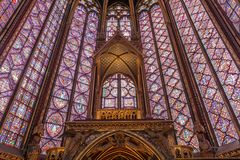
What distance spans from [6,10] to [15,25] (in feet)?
2.51

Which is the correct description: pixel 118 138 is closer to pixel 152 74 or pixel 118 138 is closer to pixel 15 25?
pixel 152 74

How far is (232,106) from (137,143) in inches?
143

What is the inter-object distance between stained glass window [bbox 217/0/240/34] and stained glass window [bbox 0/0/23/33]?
28.5ft

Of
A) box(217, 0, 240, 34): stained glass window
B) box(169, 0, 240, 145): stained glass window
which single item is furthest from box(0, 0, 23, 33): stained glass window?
box(217, 0, 240, 34): stained glass window

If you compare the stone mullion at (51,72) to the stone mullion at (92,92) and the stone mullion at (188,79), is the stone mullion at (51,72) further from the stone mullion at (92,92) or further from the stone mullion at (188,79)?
the stone mullion at (188,79)

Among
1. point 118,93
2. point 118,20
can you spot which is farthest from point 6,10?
point 118,20

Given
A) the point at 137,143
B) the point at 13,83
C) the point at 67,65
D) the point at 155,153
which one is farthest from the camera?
the point at 67,65

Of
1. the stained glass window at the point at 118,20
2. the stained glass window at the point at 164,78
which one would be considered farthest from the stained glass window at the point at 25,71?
the stained glass window at the point at 164,78

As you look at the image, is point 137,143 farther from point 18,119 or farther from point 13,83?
→ point 13,83

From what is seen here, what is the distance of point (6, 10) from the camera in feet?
29.8

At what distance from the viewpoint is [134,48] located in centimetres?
1057

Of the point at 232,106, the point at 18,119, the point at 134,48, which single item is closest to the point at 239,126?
the point at 232,106

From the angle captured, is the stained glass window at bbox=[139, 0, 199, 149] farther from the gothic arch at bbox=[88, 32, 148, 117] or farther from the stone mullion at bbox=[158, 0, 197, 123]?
the gothic arch at bbox=[88, 32, 148, 117]

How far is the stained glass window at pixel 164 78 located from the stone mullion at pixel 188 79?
0.51 metres
